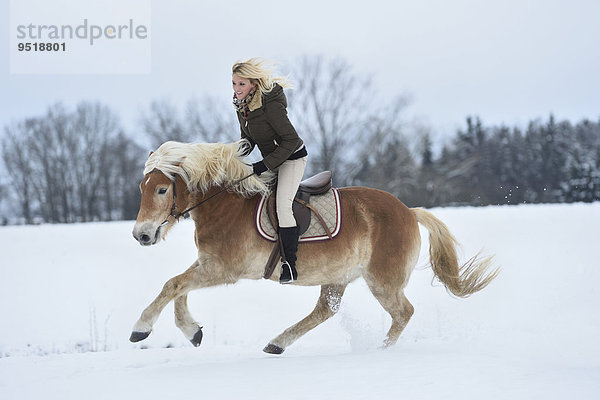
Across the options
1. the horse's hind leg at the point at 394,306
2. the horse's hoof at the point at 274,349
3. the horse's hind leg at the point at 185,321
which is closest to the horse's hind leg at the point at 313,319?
the horse's hoof at the point at 274,349

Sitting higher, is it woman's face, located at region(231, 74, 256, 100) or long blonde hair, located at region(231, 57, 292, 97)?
long blonde hair, located at region(231, 57, 292, 97)

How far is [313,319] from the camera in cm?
567

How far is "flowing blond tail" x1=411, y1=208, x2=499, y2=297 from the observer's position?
232 inches

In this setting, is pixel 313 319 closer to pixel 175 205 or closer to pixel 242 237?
pixel 242 237

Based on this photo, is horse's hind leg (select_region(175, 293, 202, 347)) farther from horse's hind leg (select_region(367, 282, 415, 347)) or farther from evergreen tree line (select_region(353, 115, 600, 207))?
evergreen tree line (select_region(353, 115, 600, 207))

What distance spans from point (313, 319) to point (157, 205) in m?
2.09

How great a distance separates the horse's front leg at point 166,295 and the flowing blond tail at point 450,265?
2606mm

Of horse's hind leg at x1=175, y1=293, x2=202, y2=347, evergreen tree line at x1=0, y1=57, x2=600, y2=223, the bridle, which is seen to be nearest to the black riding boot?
the bridle

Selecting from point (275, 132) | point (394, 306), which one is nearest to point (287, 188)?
point (275, 132)

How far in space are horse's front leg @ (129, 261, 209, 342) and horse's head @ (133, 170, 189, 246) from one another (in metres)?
0.41

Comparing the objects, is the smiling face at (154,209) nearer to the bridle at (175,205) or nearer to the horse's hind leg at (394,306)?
the bridle at (175,205)

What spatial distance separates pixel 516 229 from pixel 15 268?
12.4 meters

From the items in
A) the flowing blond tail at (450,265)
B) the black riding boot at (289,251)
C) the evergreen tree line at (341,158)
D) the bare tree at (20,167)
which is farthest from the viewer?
the bare tree at (20,167)

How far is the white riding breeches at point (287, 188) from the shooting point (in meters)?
5.01
